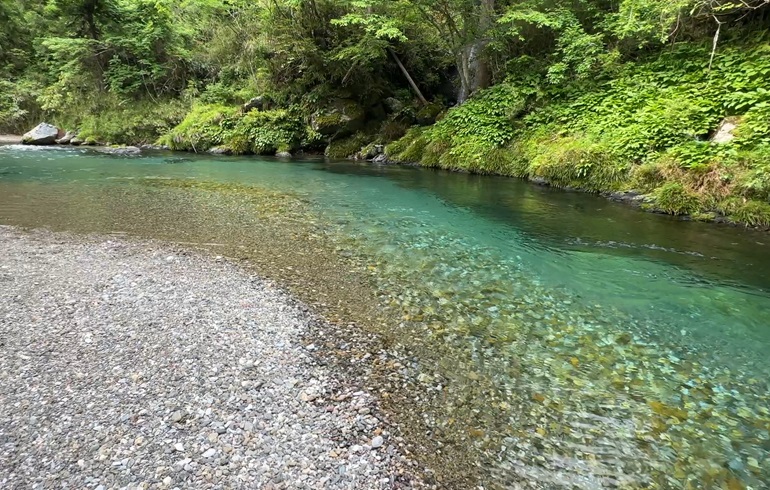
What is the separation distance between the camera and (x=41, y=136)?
24.1m

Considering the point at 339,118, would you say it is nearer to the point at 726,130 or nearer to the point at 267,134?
the point at 267,134

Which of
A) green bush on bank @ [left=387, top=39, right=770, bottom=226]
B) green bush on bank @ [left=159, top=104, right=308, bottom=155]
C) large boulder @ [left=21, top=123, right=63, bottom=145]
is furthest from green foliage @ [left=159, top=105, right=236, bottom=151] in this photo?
green bush on bank @ [left=387, top=39, right=770, bottom=226]

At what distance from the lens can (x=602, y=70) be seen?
13898 mm

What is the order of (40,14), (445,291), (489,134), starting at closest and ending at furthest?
(445,291)
(489,134)
(40,14)

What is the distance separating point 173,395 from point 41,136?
92.1 feet

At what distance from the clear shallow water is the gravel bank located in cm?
125

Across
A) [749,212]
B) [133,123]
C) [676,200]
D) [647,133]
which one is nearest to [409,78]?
[647,133]

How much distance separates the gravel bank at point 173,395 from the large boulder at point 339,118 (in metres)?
16.7

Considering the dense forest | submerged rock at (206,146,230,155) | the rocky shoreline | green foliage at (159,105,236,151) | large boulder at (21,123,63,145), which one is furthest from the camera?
large boulder at (21,123,63,145)

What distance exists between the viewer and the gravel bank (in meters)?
2.82

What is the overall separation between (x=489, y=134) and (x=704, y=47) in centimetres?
637

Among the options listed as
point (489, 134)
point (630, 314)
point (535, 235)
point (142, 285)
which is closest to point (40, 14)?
point (489, 134)

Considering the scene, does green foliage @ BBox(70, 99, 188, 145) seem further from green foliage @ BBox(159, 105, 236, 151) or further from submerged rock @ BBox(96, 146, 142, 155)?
submerged rock @ BBox(96, 146, 142, 155)

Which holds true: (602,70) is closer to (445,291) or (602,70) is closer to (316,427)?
(445,291)
